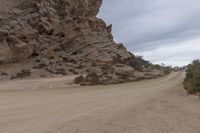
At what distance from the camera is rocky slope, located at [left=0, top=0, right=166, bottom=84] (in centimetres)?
5343

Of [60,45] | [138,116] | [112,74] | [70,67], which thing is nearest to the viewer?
[138,116]

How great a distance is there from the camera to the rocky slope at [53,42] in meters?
53.4

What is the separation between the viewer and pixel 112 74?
4522cm

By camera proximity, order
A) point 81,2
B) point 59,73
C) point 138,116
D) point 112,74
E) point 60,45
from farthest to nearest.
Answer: point 81,2 → point 60,45 → point 59,73 → point 112,74 → point 138,116

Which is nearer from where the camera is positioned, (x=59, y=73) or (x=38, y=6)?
(x=59, y=73)

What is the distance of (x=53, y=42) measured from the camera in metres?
61.6

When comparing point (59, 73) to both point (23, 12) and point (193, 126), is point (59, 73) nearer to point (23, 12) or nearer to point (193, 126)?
point (23, 12)

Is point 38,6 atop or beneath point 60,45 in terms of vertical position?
atop

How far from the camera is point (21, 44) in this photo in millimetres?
55750

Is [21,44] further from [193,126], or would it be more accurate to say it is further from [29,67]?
[193,126]

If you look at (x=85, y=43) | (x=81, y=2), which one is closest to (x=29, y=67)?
(x=85, y=43)

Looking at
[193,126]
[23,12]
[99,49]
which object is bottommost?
[193,126]

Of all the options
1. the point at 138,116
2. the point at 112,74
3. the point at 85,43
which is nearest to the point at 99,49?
the point at 85,43

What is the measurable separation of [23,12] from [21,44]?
827 cm
